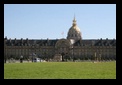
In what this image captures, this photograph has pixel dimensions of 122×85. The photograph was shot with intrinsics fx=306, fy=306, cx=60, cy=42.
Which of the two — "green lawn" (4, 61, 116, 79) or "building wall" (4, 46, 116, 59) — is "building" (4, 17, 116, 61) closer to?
"building wall" (4, 46, 116, 59)

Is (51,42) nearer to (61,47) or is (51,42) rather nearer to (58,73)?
(61,47)

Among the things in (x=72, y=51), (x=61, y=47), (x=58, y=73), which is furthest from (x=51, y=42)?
(x=58, y=73)

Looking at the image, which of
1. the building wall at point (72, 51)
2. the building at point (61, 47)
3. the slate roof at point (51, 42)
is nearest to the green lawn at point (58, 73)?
the building at point (61, 47)

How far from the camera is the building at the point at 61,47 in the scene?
97.1 metres

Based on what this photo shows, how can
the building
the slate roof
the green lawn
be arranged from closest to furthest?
the green lawn → the building → the slate roof

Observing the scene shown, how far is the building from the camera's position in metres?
97.1

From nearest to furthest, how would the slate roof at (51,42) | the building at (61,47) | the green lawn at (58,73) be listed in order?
1. the green lawn at (58,73)
2. the building at (61,47)
3. the slate roof at (51,42)

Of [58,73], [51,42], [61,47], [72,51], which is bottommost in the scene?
[58,73]

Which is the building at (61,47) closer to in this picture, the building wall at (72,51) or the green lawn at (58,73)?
the building wall at (72,51)

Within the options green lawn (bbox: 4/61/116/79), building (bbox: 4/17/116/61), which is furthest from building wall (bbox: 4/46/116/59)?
green lawn (bbox: 4/61/116/79)

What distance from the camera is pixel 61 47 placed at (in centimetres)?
9731
